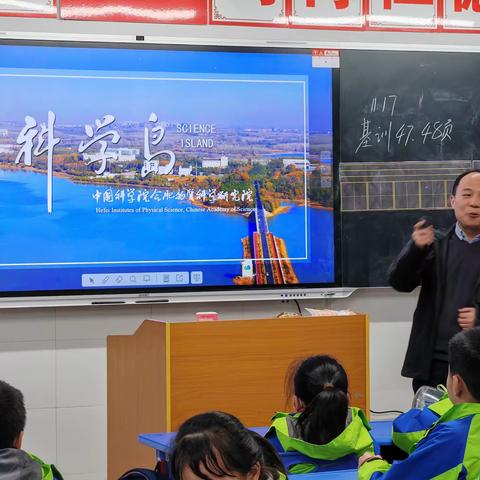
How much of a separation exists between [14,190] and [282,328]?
1595 mm

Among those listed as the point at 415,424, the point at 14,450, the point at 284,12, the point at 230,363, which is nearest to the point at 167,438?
the point at 230,363

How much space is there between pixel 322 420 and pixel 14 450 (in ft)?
3.18

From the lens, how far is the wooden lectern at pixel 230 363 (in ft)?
12.5

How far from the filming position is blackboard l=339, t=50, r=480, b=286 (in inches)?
197

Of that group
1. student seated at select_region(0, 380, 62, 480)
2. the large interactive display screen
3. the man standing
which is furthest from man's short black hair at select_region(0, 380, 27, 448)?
the large interactive display screen

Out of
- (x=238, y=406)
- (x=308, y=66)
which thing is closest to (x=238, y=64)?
(x=308, y=66)

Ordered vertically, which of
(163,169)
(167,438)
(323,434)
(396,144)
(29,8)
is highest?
(29,8)

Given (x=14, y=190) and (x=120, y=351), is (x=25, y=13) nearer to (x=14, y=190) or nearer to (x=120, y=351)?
(x=14, y=190)

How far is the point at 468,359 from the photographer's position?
7.48 ft

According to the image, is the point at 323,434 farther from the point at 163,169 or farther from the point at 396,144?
the point at 396,144

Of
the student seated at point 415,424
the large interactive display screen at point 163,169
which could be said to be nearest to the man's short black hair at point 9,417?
the student seated at point 415,424

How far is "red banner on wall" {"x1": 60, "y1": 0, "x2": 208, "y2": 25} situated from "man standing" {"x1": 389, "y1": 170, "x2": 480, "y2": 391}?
6.16 feet

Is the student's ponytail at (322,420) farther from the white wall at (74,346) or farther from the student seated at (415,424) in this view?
the white wall at (74,346)

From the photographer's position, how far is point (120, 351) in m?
4.37
